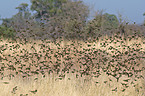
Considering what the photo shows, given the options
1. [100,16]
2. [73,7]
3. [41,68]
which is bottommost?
[41,68]

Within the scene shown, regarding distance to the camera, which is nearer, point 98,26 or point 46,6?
point 98,26

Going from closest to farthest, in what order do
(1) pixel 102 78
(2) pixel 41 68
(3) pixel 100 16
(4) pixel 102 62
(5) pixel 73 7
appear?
1. (1) pixel 102 78
2. (2) pixel 41 68
3. (4) pixel 102 62
4. (3) pixel 100 16
5. (5) pixel 73 7

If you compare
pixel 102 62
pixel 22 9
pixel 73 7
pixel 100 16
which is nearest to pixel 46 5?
pixel 22 9

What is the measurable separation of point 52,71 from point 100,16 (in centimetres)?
1602

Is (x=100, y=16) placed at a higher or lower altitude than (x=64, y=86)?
higher

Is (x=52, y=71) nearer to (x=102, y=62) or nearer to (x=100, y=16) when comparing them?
(x=102, y=62)

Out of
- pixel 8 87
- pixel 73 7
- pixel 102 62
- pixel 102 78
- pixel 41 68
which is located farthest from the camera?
pixel 73 7

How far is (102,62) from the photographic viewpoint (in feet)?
24.7

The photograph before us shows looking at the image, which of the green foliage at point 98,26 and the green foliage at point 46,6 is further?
the green foliage at point 46,6

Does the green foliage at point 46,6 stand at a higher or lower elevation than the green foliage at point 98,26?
higher

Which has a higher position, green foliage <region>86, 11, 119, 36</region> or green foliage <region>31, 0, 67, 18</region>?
green foliage <region>31, 0, 67, 18</region>

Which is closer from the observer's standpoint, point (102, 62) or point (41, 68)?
point (41, 68)

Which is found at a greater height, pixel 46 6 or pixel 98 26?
pixel 46 6

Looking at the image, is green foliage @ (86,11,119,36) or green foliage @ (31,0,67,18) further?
green foliage @ (31,0,67,18)
